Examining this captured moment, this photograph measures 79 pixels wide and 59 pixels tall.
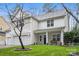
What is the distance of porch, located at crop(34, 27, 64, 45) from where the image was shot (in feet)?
25.7

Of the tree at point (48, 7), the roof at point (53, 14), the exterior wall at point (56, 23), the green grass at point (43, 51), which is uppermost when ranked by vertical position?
the tree at point (48, 7)

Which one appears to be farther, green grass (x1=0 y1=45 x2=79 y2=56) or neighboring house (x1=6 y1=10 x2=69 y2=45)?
neighboring house (x1=6 y1=10 x2=69 y2=45)

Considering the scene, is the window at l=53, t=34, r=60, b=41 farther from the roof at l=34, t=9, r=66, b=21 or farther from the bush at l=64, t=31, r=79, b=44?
the roof at l=34, t=9, r=66, b=21

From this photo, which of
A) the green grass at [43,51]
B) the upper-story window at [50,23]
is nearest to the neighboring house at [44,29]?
the upper-story window at [50,23]

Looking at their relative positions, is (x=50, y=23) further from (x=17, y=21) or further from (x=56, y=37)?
(x=17, y=21)

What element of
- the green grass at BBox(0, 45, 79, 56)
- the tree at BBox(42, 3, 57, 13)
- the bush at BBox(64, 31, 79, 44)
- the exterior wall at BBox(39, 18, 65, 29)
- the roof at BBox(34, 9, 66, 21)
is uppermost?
the tree at BBox(42, 3, 57, 13)

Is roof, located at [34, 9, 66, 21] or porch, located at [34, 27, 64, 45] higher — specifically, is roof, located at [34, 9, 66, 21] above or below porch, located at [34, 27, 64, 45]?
above

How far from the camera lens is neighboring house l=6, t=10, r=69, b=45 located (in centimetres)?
785

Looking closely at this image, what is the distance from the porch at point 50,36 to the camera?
7.84 metres

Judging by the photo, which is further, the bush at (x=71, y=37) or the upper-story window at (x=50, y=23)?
the upper-story window at (x=50, y=23)

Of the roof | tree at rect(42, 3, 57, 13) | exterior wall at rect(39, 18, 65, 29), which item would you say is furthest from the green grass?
tree at rect(42, 3, 57, 13)

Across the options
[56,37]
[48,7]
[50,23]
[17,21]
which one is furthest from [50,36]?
[17,21]

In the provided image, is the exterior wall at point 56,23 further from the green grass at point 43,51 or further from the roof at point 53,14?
the green grass at point 43,51

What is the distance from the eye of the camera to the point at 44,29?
7.93 meters
